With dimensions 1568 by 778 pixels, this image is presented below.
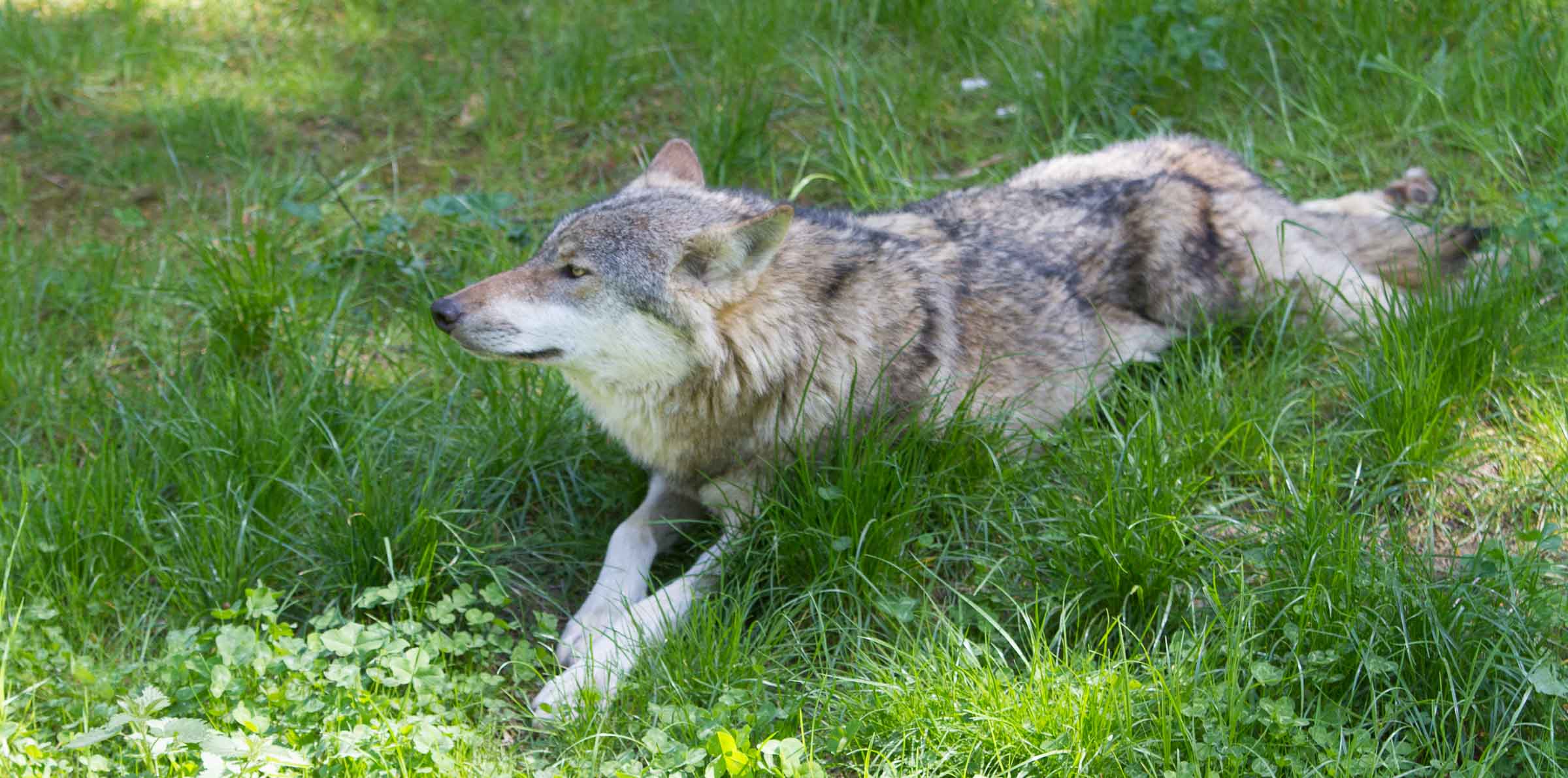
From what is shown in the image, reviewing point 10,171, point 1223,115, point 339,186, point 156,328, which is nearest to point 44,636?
point 156,328

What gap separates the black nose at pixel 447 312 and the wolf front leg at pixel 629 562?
2.72 feet

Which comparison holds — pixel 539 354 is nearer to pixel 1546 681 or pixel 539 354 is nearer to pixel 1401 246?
pixel 1546 681

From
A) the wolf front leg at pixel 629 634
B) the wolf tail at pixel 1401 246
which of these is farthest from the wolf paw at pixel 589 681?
the wolf tail at pixel 1401 246

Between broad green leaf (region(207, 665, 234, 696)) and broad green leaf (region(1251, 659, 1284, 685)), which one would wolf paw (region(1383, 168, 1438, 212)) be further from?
broad green leaf (region(207, 665, 234, 696))

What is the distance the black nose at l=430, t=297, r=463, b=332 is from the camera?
11.8 feet

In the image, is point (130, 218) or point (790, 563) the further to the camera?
point (130, 218)

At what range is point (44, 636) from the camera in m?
3.61

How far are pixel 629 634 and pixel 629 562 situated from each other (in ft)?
1.16

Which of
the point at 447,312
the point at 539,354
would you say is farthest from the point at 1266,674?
the point at 447,312

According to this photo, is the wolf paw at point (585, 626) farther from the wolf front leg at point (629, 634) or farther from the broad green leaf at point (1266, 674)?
the broad green leaf at point (1266, 674)

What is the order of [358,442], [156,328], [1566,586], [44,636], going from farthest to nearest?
1. [156,328]
2. [358,442]
3. [44,636]
4. [1566,586]

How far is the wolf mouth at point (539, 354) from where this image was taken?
3615mm

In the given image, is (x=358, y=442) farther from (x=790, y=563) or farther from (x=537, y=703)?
(x=790, y=563)

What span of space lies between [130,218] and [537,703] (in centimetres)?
346
